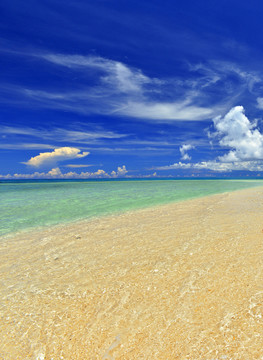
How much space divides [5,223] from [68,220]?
3.67 meters

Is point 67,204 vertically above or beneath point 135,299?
above

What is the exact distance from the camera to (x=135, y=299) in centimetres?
466

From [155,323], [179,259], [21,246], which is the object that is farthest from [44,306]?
[21,246]

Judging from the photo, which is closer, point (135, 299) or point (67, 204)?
point (135, 299)

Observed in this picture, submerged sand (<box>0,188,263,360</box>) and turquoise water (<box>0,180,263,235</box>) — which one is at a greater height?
turquoise water (<box>0,180,263,235</box>)

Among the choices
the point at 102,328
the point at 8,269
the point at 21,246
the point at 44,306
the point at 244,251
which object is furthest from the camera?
Result: the point at 21,246

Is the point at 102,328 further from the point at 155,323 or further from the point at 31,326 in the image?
the point at 31,326

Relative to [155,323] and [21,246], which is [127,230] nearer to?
[21,246]

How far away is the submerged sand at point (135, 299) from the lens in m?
3.41

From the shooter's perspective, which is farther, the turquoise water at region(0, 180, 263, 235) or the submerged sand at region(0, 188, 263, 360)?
the turquoise water at region(0, 180, 263, 235)

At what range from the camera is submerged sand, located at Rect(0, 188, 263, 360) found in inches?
134

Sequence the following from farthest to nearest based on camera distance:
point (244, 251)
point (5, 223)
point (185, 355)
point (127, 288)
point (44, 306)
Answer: point (5, 223), point (244, 251), point (127, 288), point (44, 306), point (185, 355)

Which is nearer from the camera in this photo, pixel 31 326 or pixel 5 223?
pixel 31 326

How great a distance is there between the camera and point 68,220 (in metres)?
14.1
